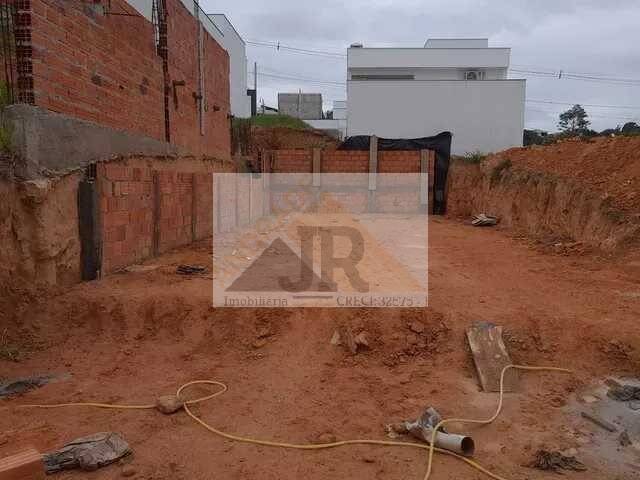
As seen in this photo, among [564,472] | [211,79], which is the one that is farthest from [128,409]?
[211,79]

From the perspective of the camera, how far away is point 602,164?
955cm

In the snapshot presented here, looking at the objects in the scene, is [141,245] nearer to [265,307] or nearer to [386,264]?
[265,307]

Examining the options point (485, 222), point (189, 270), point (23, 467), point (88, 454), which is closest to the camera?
point (23, 467)

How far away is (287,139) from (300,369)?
15.5 metres

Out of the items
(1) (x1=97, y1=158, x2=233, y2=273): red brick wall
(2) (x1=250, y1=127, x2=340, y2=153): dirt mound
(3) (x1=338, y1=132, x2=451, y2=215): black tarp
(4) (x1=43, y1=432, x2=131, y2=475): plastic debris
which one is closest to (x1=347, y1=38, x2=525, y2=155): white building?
(2) (x1=250, y1=127, x2=340, y2=153): dirt mound

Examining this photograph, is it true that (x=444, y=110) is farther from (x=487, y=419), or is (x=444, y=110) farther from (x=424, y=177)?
(x=487, y=419)

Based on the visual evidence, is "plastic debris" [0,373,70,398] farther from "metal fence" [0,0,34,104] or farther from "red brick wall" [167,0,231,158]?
"red brick wall" [167,0,231,158]

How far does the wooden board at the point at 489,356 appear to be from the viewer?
12.9ft

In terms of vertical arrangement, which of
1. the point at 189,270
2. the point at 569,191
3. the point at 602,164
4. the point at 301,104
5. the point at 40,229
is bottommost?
the point at 189,270

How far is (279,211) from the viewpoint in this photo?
1520 cm

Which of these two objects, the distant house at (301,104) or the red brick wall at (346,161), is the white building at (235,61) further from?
the red brick wall at (346,161)

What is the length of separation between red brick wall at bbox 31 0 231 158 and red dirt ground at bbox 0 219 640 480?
6.41 ft

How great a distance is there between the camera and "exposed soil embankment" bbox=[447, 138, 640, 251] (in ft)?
26.0

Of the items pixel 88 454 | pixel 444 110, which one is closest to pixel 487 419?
pixel 88 454
